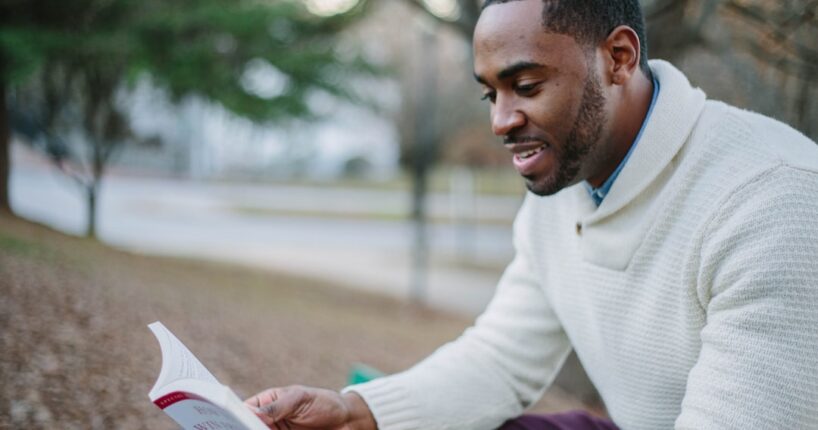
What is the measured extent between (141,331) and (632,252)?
2627 mm

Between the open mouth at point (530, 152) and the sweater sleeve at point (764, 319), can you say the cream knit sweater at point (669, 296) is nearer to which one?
the sweater sleeve at point (764, 319)

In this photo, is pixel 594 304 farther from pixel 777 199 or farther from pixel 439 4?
pixel 439 4

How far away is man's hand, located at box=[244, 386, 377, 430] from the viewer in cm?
Result: 186

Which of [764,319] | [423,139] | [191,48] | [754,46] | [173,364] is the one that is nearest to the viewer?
[764,319]

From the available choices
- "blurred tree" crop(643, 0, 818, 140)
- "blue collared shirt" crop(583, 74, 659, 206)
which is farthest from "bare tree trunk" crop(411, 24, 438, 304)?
"blue collared shirt" crop(583, 74, 659, 206)

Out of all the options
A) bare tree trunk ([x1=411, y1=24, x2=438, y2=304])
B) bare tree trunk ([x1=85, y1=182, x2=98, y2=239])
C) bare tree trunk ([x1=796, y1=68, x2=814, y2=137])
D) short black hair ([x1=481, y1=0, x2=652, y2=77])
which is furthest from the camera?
bare tree trunk ([x1=411, y1=24, x2=438, y2=304])

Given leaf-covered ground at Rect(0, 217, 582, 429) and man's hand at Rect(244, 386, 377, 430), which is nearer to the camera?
man's hand at Rect(244, 386, 377, 430)

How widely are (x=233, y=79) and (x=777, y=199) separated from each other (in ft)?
21.7

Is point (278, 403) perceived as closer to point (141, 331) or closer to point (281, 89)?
point (141, 331)

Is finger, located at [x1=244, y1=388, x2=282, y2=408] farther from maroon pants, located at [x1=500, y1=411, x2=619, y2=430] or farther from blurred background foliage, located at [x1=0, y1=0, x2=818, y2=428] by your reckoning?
blurred background foliage, located at [x1=0, y1=0, x2=818, y2=428]

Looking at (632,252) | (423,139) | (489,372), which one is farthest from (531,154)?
(423,139)

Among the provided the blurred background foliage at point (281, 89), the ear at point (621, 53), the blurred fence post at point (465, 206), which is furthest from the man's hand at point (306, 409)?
the blurred fence post at point (465, 206)

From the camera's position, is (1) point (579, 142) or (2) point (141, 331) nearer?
(1) point (579, 142)

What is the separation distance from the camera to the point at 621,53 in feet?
6.15
